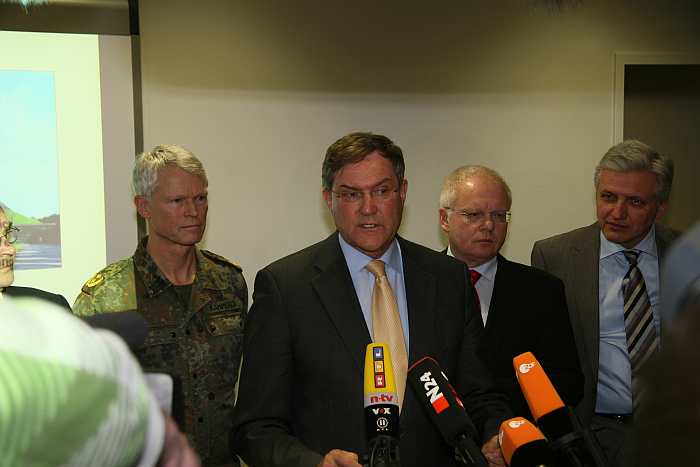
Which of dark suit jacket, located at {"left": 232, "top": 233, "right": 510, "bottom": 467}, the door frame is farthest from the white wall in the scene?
dark suit jacket, located at {"left": 232, "top": 233, "right": 510, "bottom": 467}

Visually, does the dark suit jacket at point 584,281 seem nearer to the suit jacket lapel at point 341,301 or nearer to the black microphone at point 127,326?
the suit jacket lapel at point 341,301

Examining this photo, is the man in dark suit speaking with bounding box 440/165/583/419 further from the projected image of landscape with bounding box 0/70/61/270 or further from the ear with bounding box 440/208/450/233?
the projected image of landscape with bounding box 0/70/61/270

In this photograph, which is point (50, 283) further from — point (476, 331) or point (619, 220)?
point (619, 220)

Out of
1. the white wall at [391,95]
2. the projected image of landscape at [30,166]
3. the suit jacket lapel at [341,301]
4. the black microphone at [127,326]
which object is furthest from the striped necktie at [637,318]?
the projected image of landscape at [30,166]

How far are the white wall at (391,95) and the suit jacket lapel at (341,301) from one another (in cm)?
212

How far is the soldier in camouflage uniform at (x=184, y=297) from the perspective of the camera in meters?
2.58

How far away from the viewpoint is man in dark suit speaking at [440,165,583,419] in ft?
8.77

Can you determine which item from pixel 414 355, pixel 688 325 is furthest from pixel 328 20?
pixel 688 325

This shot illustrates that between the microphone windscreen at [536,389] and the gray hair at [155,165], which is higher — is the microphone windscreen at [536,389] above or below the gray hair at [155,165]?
below

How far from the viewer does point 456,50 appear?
4.53 meters

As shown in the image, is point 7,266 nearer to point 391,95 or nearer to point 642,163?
point 642,163

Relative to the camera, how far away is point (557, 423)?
4.67 ft

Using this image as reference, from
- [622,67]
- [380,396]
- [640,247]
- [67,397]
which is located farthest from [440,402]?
[622,67]

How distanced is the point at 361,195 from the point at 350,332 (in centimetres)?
44
